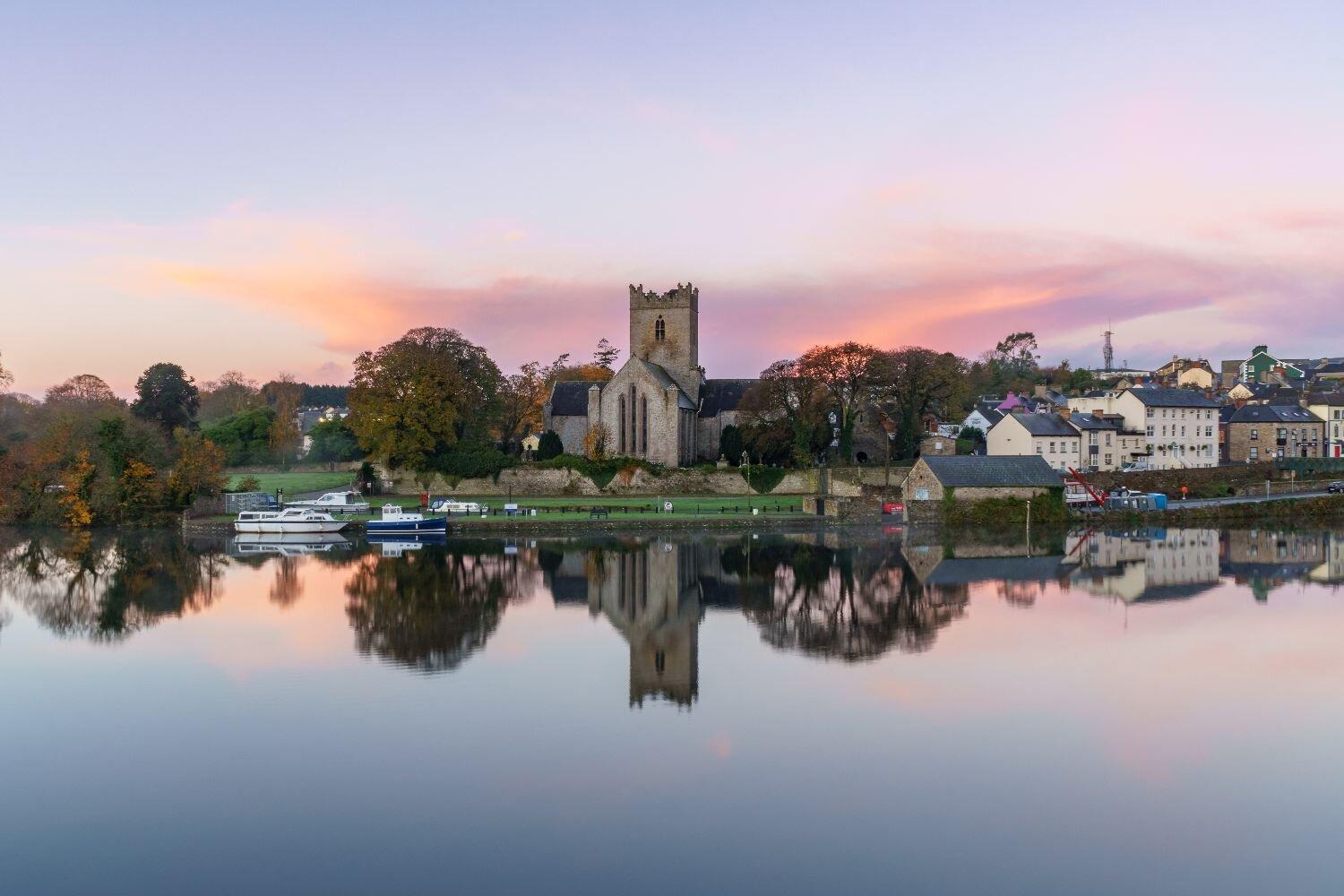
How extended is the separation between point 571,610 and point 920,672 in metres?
8.96

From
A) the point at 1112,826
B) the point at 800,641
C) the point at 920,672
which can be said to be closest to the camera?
the point at 1112,826

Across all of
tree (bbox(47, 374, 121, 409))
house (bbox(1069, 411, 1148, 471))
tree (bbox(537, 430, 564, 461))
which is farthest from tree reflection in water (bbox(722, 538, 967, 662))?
tree (bbox(47, 374, 121, 409))

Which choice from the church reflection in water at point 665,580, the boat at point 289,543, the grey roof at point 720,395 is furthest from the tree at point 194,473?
the grey roof at point 720,395

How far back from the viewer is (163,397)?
7025cm

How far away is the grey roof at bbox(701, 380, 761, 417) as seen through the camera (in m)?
58.1

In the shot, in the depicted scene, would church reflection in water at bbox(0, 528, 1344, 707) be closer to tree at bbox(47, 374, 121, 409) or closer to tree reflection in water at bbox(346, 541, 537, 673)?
tree reflection in water at bbox(346, 541, 537, 673)

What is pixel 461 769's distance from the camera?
12766 mm

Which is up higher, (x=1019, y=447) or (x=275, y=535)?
(x=1019, y=447)

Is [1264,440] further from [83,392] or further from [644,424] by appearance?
[83,392]

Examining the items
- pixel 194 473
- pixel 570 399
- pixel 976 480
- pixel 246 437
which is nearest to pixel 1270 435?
pixel 976 480

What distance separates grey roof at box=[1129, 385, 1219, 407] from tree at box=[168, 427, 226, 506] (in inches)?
1801

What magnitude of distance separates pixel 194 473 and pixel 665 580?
28.1 metres

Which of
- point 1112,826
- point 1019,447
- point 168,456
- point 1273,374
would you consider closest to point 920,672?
point 1112,826

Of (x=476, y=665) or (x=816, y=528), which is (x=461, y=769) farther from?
(x=816, y=528)
